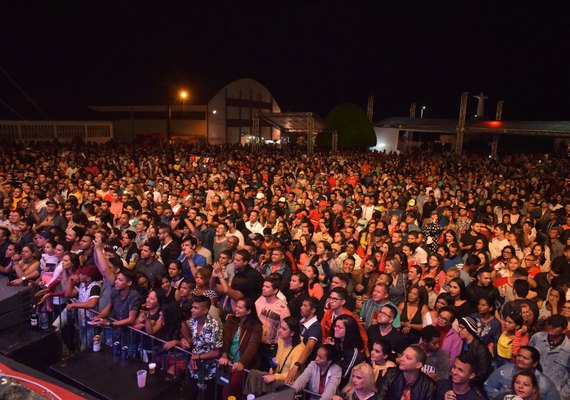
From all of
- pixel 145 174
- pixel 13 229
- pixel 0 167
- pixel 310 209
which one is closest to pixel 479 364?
pixel 310 209

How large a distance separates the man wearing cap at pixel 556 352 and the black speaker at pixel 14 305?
17.4 feet

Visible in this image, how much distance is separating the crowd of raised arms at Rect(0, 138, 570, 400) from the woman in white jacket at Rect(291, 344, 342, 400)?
0.05 ft

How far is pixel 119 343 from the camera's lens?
4828mm

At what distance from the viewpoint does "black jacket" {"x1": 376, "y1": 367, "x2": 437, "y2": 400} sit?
11.4ft

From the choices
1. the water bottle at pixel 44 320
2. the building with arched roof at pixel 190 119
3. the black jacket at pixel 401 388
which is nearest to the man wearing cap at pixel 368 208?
the black jacket at pixel 401 388

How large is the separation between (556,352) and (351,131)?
1041 inches

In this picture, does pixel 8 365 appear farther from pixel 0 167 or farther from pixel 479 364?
pixel 0 167

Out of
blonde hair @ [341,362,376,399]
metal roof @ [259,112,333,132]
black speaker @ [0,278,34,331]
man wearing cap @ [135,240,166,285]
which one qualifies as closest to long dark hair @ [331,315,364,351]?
blonde hair @ [341,362,376,399]

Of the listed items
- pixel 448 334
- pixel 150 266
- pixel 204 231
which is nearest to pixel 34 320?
pixel 150 266

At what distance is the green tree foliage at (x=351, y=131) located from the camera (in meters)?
29.8

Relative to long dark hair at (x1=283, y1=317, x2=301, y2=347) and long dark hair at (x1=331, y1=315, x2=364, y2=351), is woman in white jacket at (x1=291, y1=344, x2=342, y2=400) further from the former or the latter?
long dark hair at (x1=283, y1=317, x2=301, y2=347)

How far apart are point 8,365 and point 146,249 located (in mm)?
2705

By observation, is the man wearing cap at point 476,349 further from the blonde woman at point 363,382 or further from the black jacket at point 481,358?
the blonde woman at point 363,382

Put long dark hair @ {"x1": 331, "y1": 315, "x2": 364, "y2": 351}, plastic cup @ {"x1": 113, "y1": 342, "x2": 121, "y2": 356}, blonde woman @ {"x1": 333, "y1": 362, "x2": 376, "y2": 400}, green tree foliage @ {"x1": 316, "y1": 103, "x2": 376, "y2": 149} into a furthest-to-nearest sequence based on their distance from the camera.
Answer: green tree foliage @ {"x1": 316, "y1": 103, "x2": 376, "y2": 149}, plastic cup @ {"x1": 113, "y1": 342, "x2": 121, "y2": 356}, long dark hair @ {"x1": 331, "y1": 315, "x2": 364, "y2": 351}, blonde woman @ {"x1": 333, "y1": 362, "x2": 376, "y2": 400}
